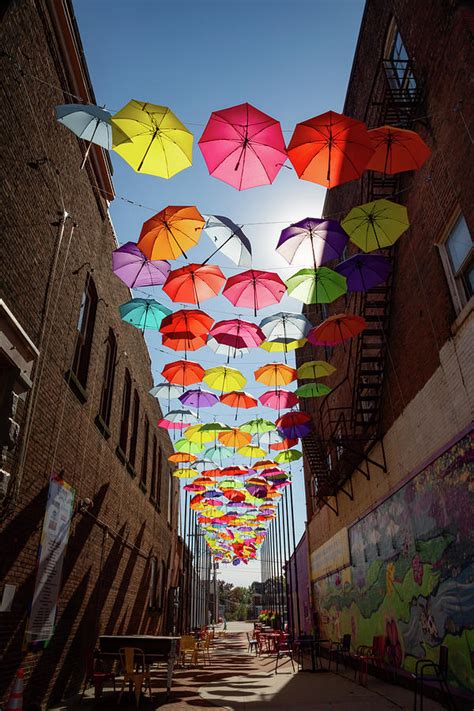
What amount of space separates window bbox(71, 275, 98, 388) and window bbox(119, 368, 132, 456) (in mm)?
3596

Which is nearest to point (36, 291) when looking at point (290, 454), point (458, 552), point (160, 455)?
point (458, 552)

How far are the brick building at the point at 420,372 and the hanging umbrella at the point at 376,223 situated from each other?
0.69 metres

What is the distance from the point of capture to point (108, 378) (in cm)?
1332

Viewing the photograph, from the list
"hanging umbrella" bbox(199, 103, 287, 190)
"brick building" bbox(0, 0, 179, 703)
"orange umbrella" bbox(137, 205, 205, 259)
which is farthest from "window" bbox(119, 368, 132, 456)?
"hanging umbrella" bbox(199, 103, 287, 190)

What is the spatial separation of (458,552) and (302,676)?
7597mm

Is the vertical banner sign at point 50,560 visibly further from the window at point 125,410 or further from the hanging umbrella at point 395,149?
the hanging umbrella at point 395,149

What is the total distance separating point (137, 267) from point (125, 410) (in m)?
6.74

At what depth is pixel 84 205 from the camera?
10.8 metres

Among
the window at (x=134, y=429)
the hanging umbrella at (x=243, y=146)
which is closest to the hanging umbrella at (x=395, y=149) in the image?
the hanging umbrella at (x=243, y=146)

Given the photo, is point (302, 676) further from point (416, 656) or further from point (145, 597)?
point (145, 597)

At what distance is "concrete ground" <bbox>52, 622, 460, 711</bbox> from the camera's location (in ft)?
27.3

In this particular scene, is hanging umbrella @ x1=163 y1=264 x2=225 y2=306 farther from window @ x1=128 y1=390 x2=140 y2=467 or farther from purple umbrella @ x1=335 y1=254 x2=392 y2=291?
window @ x1=128 y1=390 x2=140 y2=467

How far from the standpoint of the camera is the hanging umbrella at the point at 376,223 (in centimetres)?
885

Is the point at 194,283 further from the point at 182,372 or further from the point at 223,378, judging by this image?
the point at 223,378
